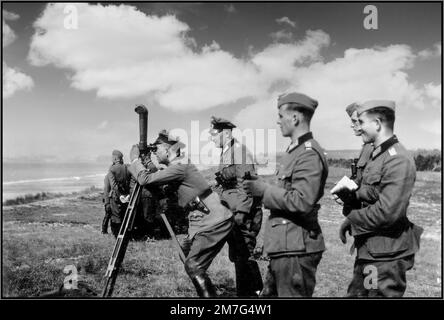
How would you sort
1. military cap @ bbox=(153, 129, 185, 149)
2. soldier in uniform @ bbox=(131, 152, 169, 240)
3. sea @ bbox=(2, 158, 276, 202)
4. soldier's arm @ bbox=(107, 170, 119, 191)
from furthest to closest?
soldier's arm @ bbox=(107, 170, 119, 191) → soldier in uniform @ bbox=(131, 152, 169, 240) → sea @ bbox=(2, 158, 276, 202) → military cap @ bbox=(153, 129, 185, 149)

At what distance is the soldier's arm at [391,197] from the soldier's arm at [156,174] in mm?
2237

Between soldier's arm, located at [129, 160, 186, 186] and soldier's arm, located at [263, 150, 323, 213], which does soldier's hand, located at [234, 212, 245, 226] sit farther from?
soldier's arm, located at [263, 150, 323, 213]

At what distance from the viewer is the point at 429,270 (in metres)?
8.84

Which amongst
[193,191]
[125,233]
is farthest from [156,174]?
[125,233]

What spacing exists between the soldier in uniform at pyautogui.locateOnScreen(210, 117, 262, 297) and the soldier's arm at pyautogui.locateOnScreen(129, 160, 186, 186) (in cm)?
113

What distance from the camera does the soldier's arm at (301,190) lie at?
366 cm

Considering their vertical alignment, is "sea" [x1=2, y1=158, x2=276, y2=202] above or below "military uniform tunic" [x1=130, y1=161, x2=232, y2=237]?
below

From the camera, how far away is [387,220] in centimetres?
382

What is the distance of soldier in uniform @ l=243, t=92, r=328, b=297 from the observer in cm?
372

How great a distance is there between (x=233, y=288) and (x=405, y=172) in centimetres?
368

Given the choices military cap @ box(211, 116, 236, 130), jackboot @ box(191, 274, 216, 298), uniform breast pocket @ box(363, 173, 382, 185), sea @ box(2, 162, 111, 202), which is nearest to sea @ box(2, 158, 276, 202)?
sea @ box(2, 162, 111, 202)

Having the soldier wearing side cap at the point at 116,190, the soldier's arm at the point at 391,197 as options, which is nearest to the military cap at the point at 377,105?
the soldier's arm at the point at 391,197

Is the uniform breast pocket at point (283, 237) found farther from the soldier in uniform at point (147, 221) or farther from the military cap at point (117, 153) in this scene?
the military cap at point (117, 153)

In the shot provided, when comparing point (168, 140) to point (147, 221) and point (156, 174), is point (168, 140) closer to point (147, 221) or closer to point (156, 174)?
point (156, 174)
